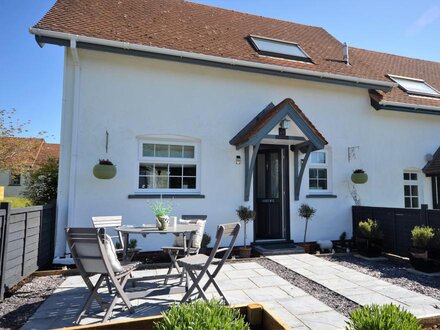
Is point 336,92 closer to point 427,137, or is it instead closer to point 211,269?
point 427,137

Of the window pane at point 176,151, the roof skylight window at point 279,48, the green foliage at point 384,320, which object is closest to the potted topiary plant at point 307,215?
the window pane at point 176,151

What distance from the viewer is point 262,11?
38.6 feet

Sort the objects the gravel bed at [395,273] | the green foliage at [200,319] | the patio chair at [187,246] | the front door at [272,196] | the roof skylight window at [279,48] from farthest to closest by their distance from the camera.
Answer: the roof skylight window at [279,48], the front door at [272,196], the gravel bed at [395,273], the patio chair at [187,246], the green foliage at [200,319]

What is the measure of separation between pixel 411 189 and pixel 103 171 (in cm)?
930

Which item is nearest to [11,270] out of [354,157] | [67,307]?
[67,307]

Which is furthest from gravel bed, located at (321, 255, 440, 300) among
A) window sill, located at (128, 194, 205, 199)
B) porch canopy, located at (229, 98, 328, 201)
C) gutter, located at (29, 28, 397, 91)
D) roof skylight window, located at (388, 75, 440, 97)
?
roof skylight window, located at (388, 75, 440, 97)

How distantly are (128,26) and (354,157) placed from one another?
7208 millimetres

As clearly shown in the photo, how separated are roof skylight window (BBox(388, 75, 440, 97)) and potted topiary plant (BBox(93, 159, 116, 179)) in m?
9.85

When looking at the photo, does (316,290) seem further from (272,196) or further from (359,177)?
(359,177)

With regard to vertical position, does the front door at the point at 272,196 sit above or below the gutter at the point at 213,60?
below

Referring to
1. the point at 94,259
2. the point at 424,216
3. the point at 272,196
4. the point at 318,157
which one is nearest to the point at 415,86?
the point at 318,157

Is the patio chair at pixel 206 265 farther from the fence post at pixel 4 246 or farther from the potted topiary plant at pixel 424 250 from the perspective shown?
the potted topiary plant at pixel 424 250

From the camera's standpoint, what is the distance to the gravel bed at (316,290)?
3.99m

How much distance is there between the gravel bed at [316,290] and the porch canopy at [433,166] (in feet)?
21.4
